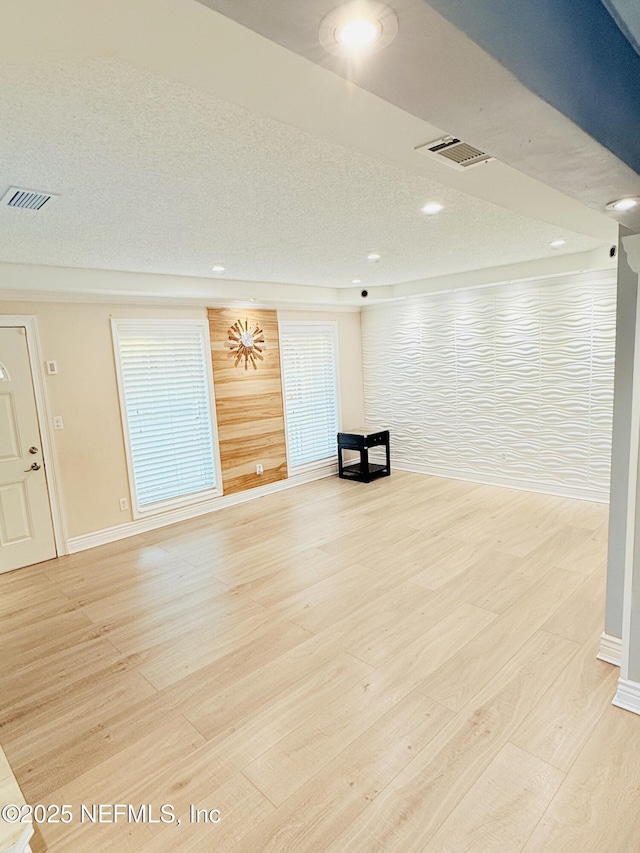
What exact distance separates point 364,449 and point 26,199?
189 inches

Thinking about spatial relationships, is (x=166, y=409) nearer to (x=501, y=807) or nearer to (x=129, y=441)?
(x=129, y=441)

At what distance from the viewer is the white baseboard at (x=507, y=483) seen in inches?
196

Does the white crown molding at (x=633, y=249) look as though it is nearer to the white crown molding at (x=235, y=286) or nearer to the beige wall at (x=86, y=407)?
the white crown molding at (x=235, y=286)

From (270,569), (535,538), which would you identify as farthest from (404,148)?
(535,538)

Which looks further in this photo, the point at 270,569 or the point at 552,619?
the point at 270,569

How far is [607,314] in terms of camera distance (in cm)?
466

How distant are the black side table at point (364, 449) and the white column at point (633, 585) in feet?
13.8

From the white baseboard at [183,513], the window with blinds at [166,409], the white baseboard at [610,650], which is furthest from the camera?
the window with blinds at [166,409]

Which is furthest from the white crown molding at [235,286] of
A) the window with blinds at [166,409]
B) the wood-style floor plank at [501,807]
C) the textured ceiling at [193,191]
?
the wood-style floor plank at [501,807]

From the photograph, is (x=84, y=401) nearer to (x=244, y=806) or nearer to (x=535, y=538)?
(x=244, y=806)

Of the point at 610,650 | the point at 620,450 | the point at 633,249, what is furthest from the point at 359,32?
the point at 610,650

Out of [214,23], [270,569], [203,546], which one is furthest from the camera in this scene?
[203,546]

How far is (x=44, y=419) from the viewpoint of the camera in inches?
164

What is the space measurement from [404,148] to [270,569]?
3175 mm
